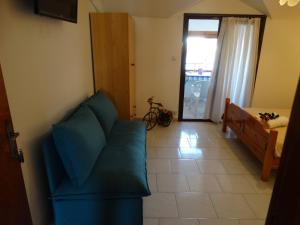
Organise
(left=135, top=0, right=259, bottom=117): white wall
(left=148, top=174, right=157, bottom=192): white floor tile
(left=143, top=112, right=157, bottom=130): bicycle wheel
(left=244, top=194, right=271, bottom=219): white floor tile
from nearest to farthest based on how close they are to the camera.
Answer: (left=244, top=194, right=271, bottom=219): white floor tile
(left=148, top=174, right=157, bottom=192): white floor tile
(left=135, top=0, right=259, bottom=117): white wall
(left=143, top=112, right=157, bottom=130): bicycle wheel

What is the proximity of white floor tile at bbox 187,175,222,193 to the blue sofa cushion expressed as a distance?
43.9 inches

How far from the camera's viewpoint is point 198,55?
161 inches

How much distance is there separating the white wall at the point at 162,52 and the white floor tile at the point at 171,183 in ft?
6.66

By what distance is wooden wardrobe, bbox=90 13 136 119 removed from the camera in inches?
114

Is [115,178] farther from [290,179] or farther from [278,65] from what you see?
[278,65]

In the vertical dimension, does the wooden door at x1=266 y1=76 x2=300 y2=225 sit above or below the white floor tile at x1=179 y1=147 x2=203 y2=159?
above

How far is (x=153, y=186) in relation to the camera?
227cm

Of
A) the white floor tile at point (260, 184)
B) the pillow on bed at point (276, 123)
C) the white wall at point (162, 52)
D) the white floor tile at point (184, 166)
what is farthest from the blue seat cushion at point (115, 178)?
the white wall at point (162, 52)

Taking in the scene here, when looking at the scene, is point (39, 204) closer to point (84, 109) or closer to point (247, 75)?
point (84, 109)

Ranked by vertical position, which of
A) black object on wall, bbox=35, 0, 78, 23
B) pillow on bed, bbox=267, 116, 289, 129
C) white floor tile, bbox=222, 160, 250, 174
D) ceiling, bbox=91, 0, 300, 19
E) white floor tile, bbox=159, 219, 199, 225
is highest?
ceiling, bbox=91, 0, 300, 19

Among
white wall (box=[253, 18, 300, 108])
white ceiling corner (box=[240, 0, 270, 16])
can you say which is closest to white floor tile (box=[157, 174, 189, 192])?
white wall (box=[253, 18, 300, 108])

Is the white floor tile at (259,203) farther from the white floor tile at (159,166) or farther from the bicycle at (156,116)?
the bicycle at (156,116)

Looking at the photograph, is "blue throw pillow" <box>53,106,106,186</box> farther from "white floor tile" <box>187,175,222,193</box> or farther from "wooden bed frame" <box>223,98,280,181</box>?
"wooden bed frame" <box>223,98,280,181</box>

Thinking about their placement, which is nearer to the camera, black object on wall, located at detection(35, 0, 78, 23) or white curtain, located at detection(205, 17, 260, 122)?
black object on wall, located at detection(35, 0, 78, 23)
